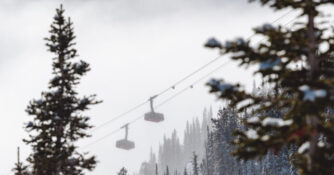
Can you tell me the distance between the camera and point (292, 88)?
6941 millimetres

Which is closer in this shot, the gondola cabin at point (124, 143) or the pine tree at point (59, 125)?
the pine tree at point (59, 125)

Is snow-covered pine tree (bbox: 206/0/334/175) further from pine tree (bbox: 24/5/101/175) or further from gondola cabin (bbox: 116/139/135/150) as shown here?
gondola cabin (bbox: 116/139/135/150)

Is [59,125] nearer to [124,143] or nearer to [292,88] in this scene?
[292,88]

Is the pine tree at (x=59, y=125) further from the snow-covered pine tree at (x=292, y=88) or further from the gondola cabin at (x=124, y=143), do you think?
the gondola cabin at (x=124, y=143)

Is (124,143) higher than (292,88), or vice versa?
(124,143)

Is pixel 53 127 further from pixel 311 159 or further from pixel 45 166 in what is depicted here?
pixel 311 159

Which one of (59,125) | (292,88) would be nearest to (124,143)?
(59,125)

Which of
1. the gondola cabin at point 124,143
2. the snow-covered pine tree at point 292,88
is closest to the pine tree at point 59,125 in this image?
the snow-covered pine tree at point 292,88

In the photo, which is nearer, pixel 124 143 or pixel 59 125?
pixel 59 125

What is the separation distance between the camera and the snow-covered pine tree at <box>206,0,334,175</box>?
623 centimetres

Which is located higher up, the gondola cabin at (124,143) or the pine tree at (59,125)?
the gondola cabin at (124,143)

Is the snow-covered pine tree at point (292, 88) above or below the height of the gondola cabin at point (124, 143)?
below

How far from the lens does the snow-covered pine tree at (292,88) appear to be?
623 cm

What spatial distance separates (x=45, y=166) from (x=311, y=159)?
10.9m
